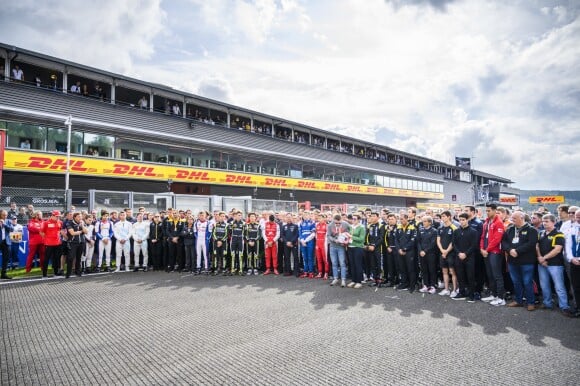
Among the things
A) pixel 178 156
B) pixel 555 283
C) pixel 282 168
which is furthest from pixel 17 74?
pixel 555 283

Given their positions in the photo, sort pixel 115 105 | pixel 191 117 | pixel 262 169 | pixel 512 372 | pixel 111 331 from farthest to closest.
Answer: pixel 262 169
pixel 191 117
pixel 115 105
pixel 111 331
pixel 512 372

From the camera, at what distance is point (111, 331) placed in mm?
5125

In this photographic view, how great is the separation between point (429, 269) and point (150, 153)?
19695 mm

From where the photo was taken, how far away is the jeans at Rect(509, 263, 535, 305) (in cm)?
638

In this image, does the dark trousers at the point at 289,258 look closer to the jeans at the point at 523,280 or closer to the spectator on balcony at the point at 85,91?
the jeans at the point at 523,280

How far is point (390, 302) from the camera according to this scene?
689 centimetres

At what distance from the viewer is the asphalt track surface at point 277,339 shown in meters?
3.66

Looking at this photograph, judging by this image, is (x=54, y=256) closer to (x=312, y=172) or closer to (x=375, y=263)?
(x=375, y=263)

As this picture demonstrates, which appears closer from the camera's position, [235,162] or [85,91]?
[85,91]

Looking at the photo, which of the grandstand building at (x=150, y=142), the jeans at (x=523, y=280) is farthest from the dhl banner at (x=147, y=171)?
the jeans at (x=523, y=280)

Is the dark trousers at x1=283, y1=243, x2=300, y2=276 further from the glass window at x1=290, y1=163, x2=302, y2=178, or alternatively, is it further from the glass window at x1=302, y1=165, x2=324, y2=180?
the glass window at x1=302, y1=165, x2=324, y2=180

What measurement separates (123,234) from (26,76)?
52.8 ft

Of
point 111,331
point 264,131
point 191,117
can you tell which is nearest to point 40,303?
point 111,331

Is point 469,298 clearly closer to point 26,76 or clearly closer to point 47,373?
point 47,373
